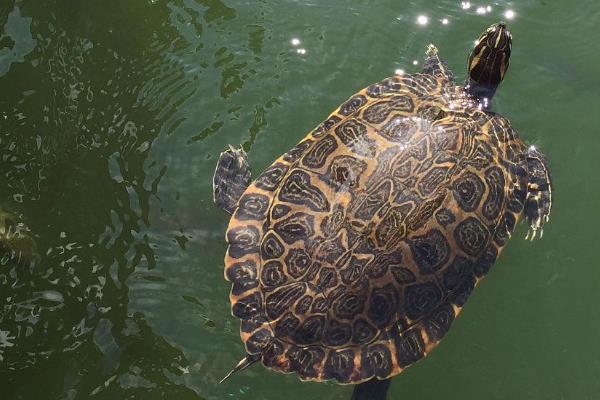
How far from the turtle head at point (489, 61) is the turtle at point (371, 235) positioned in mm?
548

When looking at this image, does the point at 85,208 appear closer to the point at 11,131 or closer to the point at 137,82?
the point at 11,131

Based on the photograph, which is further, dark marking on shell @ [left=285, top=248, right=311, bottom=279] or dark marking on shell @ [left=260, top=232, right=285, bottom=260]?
dark marking on shell @ [left=260, top=232, right=285, bottom=260]

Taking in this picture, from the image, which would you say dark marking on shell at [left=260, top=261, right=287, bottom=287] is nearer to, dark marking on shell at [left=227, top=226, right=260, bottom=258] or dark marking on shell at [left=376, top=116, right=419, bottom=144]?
dark marking on shell at [left=227, top=226, right=260, bottom=258]

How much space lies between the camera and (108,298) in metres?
4.50

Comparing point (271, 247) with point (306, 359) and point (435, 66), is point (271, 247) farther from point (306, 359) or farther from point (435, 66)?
point (435, 66)

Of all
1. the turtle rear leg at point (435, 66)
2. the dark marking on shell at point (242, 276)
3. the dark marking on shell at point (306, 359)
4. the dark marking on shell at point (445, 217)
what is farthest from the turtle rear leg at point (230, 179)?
the turtle rear leg at point (435, 66)

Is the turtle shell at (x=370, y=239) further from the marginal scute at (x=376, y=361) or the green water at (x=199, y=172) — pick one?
the green water at (x=199, y=172)

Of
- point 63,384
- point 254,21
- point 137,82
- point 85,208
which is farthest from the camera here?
point 254,21

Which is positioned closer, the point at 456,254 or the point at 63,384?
the point at 456,254

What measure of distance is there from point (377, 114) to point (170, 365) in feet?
7.49

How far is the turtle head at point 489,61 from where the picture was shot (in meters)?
4.72

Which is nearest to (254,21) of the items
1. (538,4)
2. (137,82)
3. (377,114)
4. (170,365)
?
(137,82)

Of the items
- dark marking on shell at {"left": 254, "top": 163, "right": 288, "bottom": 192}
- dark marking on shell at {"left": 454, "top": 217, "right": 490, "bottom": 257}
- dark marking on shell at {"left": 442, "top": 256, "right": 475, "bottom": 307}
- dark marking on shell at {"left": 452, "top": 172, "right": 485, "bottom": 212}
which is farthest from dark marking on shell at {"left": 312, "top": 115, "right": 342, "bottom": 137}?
dark marking on shell at {"left": 442, "top": 256, "right": 475, "bottom": 307}

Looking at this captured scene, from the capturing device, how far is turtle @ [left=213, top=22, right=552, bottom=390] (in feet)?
11.7
